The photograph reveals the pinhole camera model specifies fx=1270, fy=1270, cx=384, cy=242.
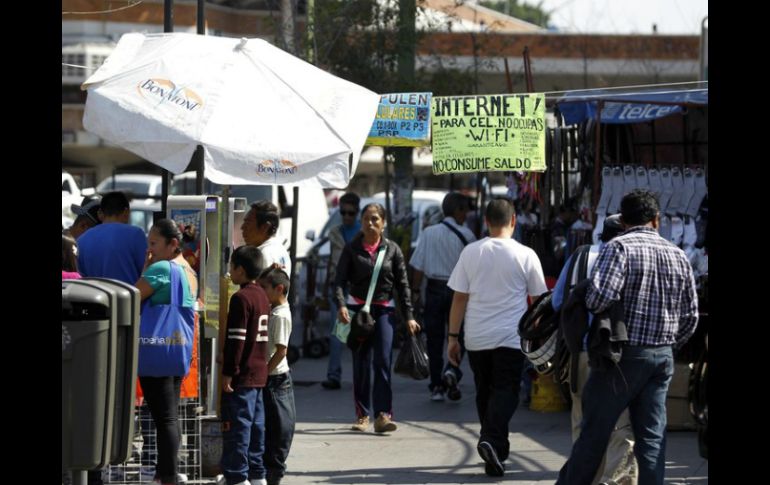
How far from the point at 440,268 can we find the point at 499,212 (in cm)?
290

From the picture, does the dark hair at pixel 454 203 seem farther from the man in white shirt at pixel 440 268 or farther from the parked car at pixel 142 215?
the parked car at pixel 142 215

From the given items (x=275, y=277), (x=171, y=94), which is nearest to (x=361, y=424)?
(x=275, y=277)

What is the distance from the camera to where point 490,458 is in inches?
332

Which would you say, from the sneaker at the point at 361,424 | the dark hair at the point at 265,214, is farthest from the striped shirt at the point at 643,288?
the sneaker at the point at 361,424

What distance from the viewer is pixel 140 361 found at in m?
7.43

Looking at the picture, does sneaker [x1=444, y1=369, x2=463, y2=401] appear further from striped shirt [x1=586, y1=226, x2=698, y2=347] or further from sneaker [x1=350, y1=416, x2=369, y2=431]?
striped shirt [x1=586, y1=226, x2=698, y2=347]

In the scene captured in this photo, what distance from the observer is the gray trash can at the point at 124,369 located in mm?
5004

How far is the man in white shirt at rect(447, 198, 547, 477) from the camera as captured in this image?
8.43 m

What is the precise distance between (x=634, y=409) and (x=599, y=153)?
13.8 ft

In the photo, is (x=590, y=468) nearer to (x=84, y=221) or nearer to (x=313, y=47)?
→ (x=84, y=221)

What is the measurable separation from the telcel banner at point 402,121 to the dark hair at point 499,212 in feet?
4.75

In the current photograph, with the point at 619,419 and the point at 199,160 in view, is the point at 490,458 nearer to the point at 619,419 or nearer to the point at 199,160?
the point at 619,419

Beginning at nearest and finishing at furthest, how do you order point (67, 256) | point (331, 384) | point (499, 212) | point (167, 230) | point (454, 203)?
1. point (67, 256)
2. point (167, 230)
3. point (499, 212)
4. point (454, 203)
5. point (331, 384)
